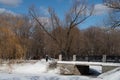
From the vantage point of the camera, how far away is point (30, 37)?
210ft

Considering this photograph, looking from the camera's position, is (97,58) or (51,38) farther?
(51,38)

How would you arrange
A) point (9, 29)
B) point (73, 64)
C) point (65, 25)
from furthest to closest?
point (65, 25) < point (9, 29) < point (73, 64)

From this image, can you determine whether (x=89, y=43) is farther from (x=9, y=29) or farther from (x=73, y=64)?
(x=73, y=64)

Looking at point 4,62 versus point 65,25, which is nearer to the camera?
point 4,62

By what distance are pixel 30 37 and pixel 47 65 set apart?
24847mm

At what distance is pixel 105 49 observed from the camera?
218 feet

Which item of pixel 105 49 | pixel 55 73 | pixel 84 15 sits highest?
pixel 84 15

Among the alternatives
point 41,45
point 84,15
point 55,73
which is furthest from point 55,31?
point 41,45

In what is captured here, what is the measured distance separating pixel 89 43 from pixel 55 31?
20.2 m

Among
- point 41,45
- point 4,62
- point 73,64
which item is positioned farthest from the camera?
point 41,45

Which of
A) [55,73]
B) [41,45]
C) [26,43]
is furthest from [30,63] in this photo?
[41,45]

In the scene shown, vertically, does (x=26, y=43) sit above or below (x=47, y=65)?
above

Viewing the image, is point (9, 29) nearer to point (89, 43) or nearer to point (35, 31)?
point (35, 31)

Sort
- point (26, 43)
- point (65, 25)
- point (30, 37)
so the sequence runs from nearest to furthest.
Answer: point (65, 25)
point (26, 43)
point (30, 37)
